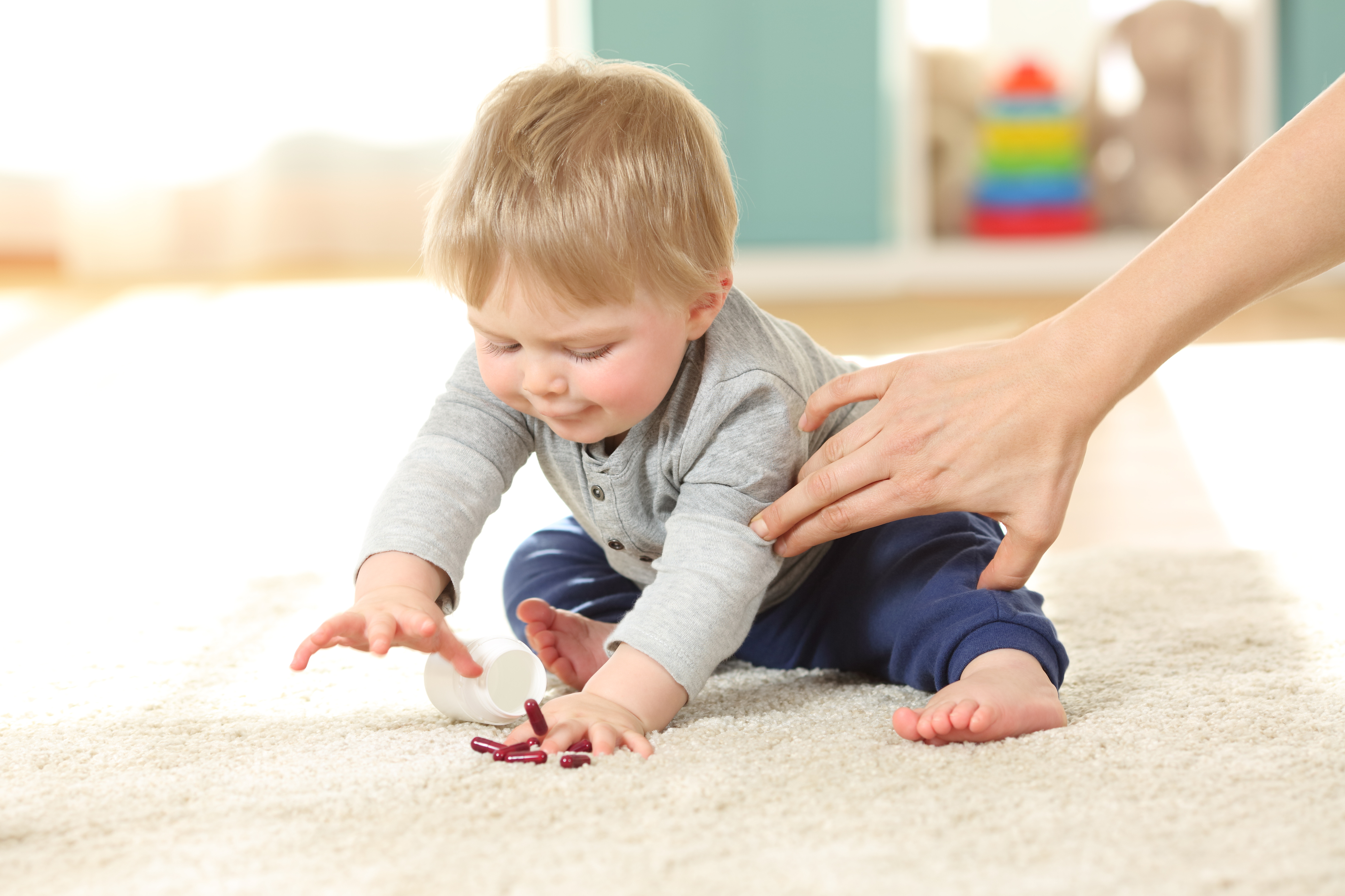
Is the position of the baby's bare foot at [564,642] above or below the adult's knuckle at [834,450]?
below

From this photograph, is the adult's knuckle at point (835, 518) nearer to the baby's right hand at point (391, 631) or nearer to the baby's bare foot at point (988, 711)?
the baby's bare foot at point (988, 711)

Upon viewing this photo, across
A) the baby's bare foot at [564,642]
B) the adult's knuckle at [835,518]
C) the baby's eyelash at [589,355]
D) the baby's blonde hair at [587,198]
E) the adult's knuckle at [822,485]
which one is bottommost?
the baby's bare foot at [564,642]

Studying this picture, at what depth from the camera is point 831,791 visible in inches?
24.3

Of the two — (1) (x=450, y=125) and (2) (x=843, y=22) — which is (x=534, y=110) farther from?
(1) (x=450, y=125)

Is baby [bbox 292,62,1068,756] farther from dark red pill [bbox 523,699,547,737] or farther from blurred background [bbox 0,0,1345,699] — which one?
blurred background [bbox 0,0,1345,699]

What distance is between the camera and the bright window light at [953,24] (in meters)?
3.05

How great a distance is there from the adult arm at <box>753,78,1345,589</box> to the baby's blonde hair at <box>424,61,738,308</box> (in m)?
0.13

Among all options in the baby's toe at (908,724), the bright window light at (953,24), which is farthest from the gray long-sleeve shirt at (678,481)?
the bright window light at (953,24)

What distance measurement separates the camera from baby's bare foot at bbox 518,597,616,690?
0.84 meters

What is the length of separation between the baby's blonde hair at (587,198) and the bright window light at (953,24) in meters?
2.43

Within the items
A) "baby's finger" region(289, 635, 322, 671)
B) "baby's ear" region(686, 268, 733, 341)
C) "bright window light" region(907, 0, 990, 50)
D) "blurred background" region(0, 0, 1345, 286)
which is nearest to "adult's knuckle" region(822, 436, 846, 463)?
"baby's ear" region(686, 268, 733, 341)

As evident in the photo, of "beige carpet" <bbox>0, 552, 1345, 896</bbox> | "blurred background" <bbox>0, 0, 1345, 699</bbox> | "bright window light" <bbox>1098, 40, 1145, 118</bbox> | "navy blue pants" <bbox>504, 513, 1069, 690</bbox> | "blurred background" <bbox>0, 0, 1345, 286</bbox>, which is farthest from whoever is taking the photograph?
"bright window light" <bbox>1098, 40, 1145, 118</bbox>

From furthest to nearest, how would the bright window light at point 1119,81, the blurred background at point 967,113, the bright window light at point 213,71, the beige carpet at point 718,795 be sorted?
1. the bright window light at point 213,71
2. the bright window light at point 1119,81
3. the blurred background at point 967,113
4. the beige carpet at point 718,795

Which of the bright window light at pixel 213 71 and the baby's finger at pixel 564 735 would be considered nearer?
the baby's finger at pixel 564 735
